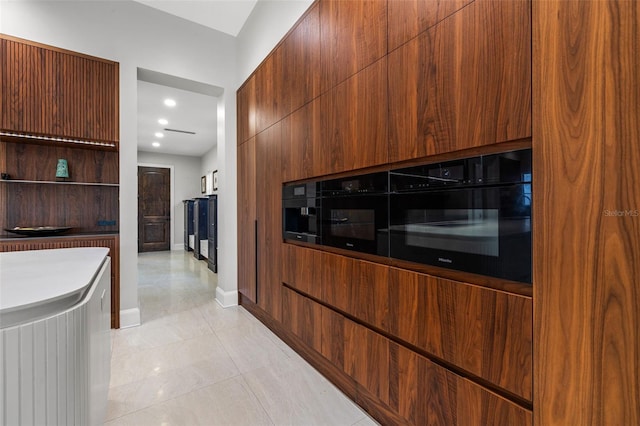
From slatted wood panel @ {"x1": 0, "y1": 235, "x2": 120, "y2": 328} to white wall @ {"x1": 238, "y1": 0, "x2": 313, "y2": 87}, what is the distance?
6.83 ft

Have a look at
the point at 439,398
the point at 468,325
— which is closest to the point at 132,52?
the point at 468,325

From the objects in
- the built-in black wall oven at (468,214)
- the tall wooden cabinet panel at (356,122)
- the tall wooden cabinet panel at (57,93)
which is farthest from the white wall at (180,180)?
the built-in black wall oven at (468,214)

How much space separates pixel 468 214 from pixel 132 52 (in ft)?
10.7

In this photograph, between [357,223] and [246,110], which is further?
[246,110]

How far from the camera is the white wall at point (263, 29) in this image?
2191 millimetres

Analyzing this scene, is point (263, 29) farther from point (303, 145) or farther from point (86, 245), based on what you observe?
point (86, 245)

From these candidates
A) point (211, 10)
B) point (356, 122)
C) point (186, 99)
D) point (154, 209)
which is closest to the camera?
point (356, 122)

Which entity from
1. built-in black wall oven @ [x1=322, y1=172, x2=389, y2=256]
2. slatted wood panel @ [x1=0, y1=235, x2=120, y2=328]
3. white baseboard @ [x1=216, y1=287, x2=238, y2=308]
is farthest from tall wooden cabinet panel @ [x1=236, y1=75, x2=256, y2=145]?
white baseboard @ [x1=216, y1=287, x2=238, y2=308]

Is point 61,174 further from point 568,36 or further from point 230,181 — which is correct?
point 568,36

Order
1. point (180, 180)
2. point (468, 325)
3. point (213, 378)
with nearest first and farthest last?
point (468, 325) < point (213, 378) < point (180, 180)

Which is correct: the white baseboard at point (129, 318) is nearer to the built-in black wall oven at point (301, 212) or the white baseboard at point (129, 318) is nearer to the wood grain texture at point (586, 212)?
the built-in black wall oven at point (301, 212)

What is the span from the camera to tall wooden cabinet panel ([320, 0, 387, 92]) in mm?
1388

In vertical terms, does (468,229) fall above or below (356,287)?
above

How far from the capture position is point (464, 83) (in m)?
1.03
